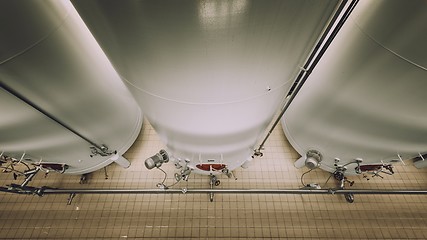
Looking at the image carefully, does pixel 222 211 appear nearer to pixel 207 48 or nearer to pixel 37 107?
pixel 37 107

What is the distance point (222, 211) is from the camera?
2795 mm

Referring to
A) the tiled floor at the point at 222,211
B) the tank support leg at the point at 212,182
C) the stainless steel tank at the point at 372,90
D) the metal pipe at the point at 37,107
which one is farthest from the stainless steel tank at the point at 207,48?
the tiled floor at the point at 222,211

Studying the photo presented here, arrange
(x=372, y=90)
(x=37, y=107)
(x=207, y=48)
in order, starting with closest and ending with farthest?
(x=207, y=48)
(x=372, y=90)
(x=37, y=107)

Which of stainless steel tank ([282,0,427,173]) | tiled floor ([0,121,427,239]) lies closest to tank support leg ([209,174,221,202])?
tiled floor ([0,121,427,239])

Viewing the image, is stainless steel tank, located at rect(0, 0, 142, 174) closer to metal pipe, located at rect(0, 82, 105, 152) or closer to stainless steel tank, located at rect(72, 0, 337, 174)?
metal pipe, located at rect(0, 82, 105, 152)

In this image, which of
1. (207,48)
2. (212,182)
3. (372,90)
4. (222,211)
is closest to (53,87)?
(207,48)

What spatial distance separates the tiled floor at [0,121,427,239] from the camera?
2.66m

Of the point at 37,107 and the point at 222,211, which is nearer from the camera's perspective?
the point at 37,107

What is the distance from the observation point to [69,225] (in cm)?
274

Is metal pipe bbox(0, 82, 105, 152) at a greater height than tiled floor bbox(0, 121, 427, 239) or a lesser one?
greater

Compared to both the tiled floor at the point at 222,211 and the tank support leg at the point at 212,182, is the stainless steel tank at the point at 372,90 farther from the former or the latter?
the tank support leg at the point at 212,182

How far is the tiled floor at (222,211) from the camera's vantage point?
2662 millimetres

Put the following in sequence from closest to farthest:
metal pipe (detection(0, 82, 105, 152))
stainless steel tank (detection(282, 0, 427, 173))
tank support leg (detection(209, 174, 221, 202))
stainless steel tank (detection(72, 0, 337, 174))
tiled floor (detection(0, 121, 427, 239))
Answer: stainless steel tank (detection(72, 0, 337, 174)) < stainless steel tank (detection(282, 0, 427, 173)) < metal pipe (detection(0, 82, 105, 152)) < tiled floor (detection(0, 121, 427, 239)) < tank support leg (detection(209, 174, 221, 202))

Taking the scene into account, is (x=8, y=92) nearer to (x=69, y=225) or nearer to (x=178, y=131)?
(x=178, y=131)
